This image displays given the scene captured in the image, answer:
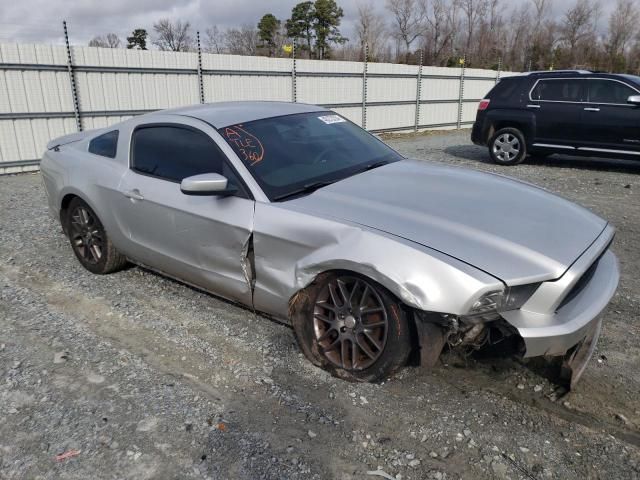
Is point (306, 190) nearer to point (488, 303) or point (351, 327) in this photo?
point (351, 327)

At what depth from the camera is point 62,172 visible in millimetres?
4766

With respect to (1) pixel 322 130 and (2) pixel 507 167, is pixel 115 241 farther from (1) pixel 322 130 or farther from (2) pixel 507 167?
(2) pixel 507 167

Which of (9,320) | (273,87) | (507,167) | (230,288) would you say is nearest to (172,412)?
(230,288)

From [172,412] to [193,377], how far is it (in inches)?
14.2

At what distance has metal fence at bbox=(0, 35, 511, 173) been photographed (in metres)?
10.2

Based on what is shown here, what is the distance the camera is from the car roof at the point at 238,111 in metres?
3.78

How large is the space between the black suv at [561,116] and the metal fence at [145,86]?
5.77m

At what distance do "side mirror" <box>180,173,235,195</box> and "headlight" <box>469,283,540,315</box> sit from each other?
5.46 ft

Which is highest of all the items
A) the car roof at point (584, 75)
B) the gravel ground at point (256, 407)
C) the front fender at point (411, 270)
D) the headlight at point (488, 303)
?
the car roof at point (584, 75)

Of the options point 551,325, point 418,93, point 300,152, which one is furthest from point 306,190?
point 418,93

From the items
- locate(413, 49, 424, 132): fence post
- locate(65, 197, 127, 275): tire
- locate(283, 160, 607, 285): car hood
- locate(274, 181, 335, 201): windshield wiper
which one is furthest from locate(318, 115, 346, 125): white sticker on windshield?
locate(413, 49, 424, 132): fence post

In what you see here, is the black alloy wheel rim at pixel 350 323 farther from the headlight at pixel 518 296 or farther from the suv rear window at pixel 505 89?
the suv rear window at pixel 505 89

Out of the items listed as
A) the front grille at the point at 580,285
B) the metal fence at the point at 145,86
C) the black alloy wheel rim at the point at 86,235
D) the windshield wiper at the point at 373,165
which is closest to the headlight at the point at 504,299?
the front grille at the point at 580,285

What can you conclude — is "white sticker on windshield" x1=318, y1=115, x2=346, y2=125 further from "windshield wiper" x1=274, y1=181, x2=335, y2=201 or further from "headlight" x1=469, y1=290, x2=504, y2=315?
"headlight" x1=469, y1=290, x2=504, y2=315
